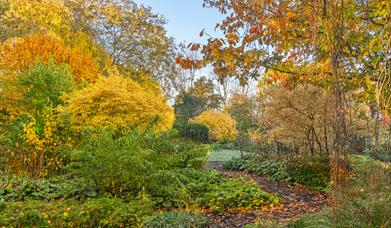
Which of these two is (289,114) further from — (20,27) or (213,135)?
(213,135)

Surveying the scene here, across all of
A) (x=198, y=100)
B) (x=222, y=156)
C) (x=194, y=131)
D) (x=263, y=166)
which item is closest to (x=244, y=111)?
(x=198, y=100)

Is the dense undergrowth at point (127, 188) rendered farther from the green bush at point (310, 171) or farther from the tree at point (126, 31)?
the tree at point (126, 31)

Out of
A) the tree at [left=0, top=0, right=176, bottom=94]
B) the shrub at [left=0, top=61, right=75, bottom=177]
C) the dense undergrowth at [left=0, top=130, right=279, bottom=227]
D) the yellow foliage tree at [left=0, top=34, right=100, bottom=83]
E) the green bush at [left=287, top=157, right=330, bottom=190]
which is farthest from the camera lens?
the tree at [left=0, top=0, right=176, bottom=94]

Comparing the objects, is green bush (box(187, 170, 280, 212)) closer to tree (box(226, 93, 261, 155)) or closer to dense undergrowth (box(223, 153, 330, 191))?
dense undergrowth (box(223, 153, 330, 191))

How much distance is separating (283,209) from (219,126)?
1670 centimetres

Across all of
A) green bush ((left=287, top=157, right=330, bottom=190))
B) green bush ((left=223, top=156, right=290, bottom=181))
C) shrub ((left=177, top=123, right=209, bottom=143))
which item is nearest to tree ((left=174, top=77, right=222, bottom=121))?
shrub ((left=177, top=123, right=209, bottom=143))

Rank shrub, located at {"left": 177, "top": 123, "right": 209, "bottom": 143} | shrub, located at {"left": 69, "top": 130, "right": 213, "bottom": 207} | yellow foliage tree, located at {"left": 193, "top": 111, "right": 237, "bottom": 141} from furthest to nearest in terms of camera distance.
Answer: yellow foliage tree, located at {"left": 193, "top": 111, "right": 237, "bottom": 141}
shrub, located at {"left": 177, "top": 123, "right": 209, "bottom": 143}
shrub, located at {"left": 69, "top": 130, "right": 213, "bottom": 207}

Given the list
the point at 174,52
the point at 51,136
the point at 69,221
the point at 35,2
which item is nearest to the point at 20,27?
the point at 35,2

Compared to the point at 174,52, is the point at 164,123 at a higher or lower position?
lower

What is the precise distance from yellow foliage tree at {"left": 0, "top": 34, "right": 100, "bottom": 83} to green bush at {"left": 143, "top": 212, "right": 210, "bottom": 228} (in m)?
7.52

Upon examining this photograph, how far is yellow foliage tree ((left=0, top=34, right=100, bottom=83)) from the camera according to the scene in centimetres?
1087

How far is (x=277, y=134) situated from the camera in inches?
365

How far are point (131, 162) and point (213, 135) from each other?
1666 cm

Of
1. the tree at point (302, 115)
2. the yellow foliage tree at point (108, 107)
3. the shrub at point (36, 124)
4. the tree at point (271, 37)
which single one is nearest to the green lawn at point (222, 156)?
the tree at point (302, 115)
